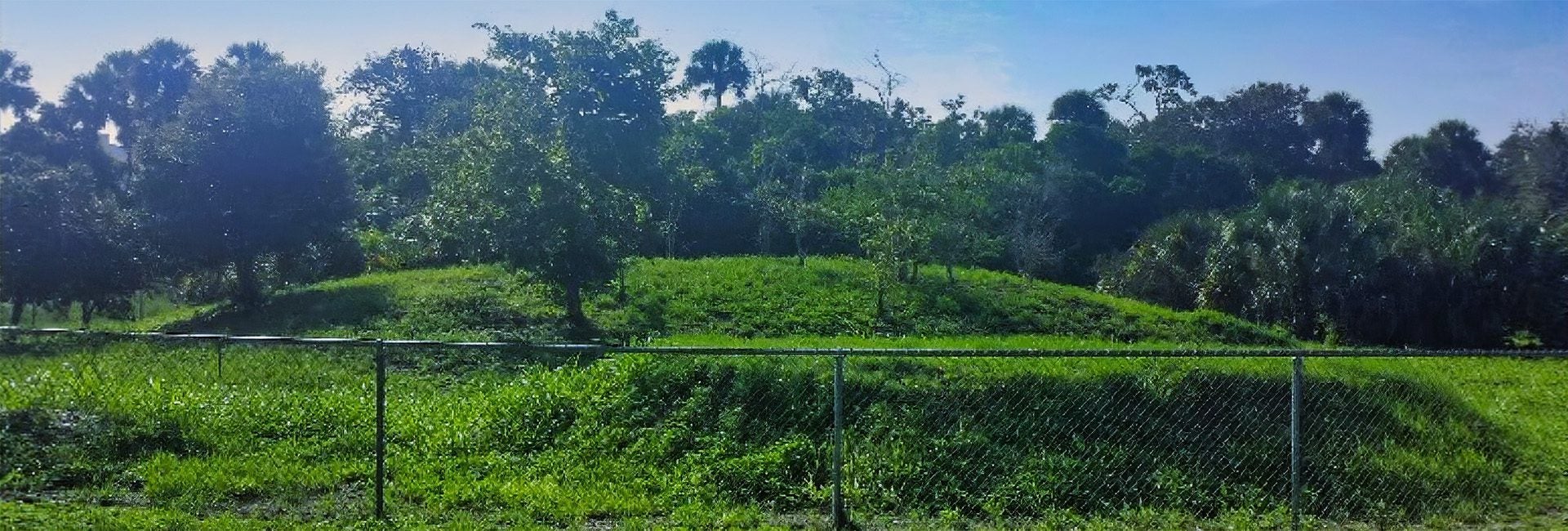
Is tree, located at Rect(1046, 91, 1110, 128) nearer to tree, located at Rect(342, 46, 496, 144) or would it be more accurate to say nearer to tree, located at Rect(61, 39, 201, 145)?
tree, located at Rect(342, 46, 496, 144)

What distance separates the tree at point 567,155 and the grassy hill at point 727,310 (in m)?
1.57

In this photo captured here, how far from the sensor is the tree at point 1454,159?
150 ft

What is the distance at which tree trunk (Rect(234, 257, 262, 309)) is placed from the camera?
80.1 feet

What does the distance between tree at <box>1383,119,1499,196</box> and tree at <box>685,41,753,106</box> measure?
33852 mm

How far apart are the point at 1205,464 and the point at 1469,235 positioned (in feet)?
68.9

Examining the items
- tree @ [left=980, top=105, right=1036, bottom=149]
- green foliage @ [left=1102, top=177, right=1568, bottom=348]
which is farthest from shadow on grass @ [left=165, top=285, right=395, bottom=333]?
tree @ [left=980, top=105, right=1036, bottom=149]

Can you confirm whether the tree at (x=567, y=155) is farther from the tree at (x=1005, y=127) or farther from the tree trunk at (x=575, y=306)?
the tree at (x=1005, y=127)

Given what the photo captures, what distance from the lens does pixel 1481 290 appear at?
79.4 ft

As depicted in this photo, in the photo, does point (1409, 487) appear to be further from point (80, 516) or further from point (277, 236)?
point (277, 236)

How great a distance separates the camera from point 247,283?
80.7 feet

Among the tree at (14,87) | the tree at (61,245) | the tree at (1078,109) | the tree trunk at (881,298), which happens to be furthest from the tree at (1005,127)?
the tree at (14,87)

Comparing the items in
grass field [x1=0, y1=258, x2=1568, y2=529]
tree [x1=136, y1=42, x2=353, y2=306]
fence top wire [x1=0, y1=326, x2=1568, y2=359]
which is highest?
tree [x1=136, y1=42, x2=353, y2=306]

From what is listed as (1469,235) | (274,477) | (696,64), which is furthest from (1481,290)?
(696,64)

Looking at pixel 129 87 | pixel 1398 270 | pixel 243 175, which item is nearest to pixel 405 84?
pixel 129 87
